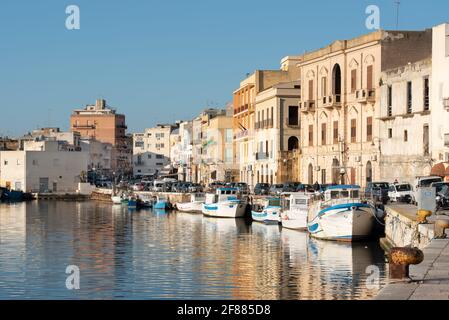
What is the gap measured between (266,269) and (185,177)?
11695 cm

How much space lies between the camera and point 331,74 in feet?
247

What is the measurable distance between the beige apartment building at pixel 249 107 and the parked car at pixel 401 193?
36353 mm

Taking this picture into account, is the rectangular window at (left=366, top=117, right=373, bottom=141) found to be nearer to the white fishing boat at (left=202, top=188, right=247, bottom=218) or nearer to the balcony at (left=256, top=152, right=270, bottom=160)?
the white fishing boat at (left=202, top=188, right=247, bottom=218)

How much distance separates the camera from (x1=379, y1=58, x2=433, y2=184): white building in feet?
191

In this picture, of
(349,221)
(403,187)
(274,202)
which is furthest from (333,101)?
(349,221)

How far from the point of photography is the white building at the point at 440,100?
177 feet

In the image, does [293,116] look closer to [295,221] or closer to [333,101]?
[333,101]

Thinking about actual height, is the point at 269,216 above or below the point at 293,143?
below

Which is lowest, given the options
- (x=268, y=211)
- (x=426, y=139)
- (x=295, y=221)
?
(x=295, y=221)

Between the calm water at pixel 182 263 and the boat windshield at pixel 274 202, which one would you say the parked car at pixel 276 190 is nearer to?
the boat windshield at pixel 274 202

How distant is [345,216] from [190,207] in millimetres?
40118

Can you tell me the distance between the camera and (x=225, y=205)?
2960 inches
